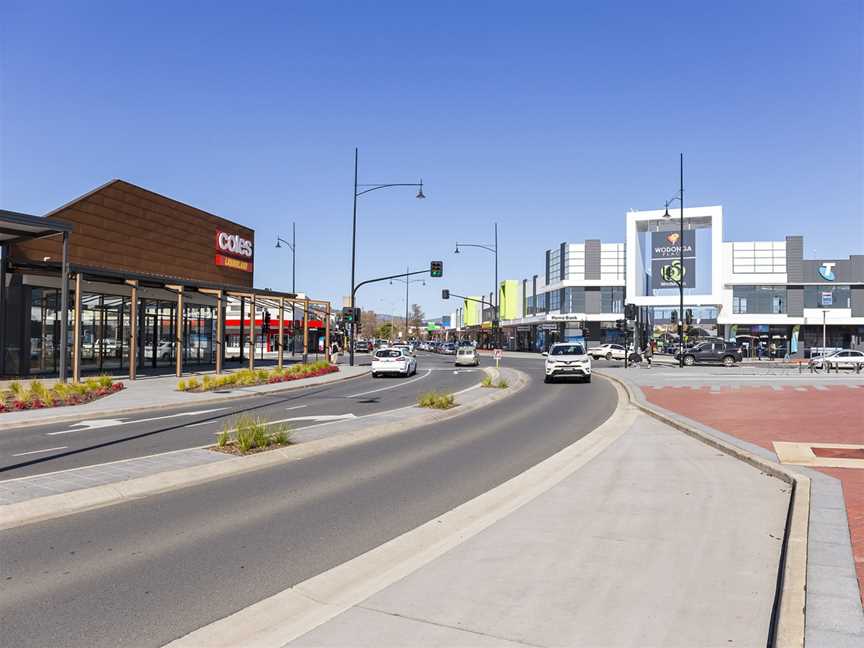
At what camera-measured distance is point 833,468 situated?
9578 millimetres

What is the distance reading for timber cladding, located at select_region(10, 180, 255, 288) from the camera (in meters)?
30.3

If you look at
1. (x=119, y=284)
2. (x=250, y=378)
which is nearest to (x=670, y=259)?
(x=250, y=378)

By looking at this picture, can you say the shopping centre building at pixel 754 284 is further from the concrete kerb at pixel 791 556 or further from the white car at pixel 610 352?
the concrete kerb at pixel 791 556

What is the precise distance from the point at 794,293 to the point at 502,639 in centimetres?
7497

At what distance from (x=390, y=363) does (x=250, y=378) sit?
8.84 meters

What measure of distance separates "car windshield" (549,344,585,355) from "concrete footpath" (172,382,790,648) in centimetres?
2334

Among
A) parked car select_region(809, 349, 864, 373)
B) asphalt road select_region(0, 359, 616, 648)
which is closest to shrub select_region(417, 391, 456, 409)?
asphalt road select_region(0, 359, 616, 648)

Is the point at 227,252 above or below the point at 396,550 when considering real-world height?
above

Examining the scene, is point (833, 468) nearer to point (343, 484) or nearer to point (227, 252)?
point (343, 484)

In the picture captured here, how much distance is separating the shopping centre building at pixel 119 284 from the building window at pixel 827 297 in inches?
2031

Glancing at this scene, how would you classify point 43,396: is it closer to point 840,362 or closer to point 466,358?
point 466,358

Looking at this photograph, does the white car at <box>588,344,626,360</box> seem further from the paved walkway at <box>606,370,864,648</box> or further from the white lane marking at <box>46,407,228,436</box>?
the white lane marking at <box>46,407,228,436</box>

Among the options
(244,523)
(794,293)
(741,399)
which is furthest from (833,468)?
(794,293)

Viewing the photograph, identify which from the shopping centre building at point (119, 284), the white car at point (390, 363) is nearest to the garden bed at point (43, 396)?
the shopping centre building at point (119, 284)
